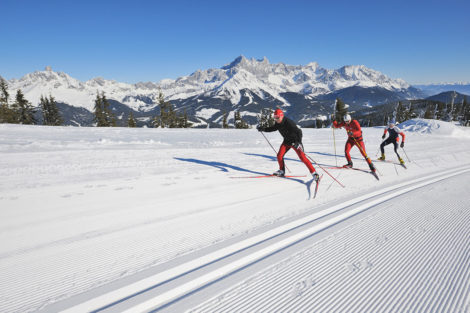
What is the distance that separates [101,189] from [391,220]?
18.5 feet

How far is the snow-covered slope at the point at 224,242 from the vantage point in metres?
2.26

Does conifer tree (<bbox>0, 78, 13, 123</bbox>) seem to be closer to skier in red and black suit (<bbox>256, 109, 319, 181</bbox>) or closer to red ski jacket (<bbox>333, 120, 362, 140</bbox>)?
skier in red and black suit (<bbox>256, 109, 319, 181</bbox>)

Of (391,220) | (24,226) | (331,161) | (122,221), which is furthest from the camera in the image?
(331,161)

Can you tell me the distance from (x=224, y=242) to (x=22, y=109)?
5621cm

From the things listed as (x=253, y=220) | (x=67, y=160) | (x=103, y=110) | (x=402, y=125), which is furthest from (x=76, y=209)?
(x=103, y=110)

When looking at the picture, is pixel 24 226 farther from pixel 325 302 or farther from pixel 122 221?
pixel 325 302

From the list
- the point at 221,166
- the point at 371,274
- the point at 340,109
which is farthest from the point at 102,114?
the point at 371,274

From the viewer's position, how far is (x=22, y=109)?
4212cm

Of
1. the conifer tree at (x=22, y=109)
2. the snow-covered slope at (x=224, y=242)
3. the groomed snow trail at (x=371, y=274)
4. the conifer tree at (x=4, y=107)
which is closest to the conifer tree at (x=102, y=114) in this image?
the conifer tree at (x=22, y=109)

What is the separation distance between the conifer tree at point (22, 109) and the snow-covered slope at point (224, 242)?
160 ft

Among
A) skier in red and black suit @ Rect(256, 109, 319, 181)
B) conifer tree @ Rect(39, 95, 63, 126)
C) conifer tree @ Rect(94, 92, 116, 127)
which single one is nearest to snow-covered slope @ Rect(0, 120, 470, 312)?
skier in red and black suit @ Rect(256, 109, 319, 181)

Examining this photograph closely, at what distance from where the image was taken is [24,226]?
3338 mm

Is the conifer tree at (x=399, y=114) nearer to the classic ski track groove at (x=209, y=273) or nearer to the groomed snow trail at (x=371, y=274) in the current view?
the groomed snow trail at (x=371, y=274)

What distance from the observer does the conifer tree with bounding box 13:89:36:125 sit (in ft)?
136
